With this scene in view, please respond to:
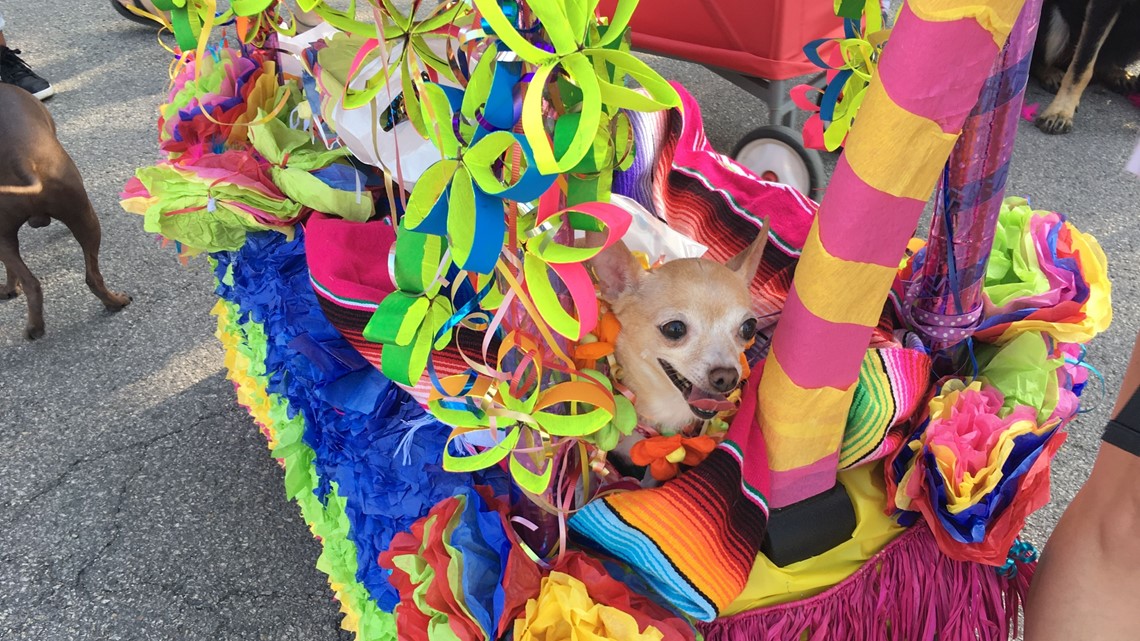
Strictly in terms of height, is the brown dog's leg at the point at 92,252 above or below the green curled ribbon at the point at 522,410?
below

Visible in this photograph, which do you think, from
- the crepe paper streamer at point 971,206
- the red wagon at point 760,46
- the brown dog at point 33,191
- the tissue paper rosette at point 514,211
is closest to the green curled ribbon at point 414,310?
the tissue paper rosette at point 514,211

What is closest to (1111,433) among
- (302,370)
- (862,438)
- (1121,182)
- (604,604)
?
(862,438)

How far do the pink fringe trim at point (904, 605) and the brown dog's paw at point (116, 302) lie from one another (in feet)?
7.57

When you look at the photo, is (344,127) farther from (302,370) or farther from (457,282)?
(457,282)

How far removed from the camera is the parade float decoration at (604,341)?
0.76 metres

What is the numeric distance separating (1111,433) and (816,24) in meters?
1.85

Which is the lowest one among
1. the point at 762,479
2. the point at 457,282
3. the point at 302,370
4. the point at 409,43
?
the point at 302,370

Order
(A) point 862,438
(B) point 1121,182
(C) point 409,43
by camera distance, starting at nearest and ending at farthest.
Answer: (C) point 409,43
(A) point 862,438
(B) point 1121,182

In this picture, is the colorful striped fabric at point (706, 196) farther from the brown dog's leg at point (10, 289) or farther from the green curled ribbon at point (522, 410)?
the brown dog's leg at point (10, 289)

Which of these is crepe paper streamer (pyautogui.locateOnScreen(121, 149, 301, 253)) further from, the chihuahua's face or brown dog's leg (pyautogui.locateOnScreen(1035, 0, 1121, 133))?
brown dog's leg (pyautogui.locateOnScreen(1035, 0, 1121, 133))

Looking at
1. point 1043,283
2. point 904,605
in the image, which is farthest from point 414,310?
point 1043,283

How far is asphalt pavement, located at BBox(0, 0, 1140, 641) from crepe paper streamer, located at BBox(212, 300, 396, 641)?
24cm

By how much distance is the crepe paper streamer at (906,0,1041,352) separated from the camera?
1.04 metres

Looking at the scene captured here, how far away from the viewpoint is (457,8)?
2.64 feet
